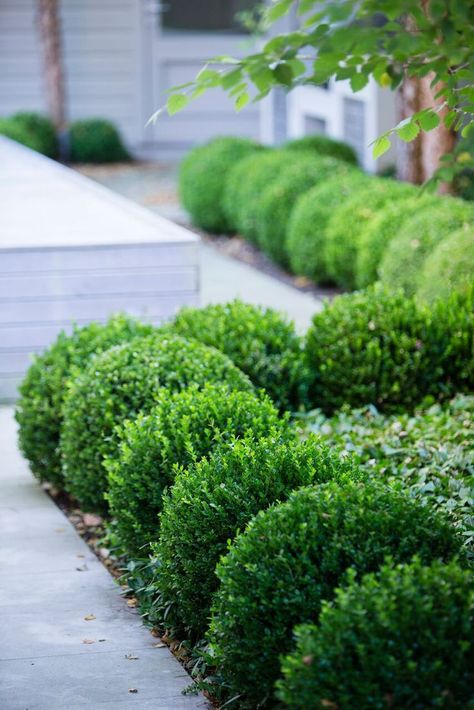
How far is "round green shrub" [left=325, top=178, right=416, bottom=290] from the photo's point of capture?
28.9 feet

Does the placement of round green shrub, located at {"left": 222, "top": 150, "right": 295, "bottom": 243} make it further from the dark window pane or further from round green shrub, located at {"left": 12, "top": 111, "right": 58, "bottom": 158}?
the dark window pane

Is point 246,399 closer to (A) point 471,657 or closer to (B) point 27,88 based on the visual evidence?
(A) point 471,657

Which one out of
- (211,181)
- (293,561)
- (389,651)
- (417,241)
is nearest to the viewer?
(389,651)

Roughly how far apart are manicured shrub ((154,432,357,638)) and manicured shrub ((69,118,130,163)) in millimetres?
15245

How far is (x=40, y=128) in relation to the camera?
17.8 metres

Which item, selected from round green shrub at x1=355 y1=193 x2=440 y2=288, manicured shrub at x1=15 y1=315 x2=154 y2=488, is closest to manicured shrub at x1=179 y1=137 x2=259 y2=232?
round green shrub at x1=355 y1=193 x2=440 y2=288

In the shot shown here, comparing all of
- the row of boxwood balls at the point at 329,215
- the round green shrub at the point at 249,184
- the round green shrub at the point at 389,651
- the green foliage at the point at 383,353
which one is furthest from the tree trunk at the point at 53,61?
the round green shrub at the point at 389,651

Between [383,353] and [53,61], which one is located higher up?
[53,61]

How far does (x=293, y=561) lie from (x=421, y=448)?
1762mm

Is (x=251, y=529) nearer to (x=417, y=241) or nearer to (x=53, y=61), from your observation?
(x=417, y=241)

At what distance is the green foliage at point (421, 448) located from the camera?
13.1 ft

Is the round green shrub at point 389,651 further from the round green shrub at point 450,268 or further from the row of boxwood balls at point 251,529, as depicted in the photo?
the round green shrub at point 450,268

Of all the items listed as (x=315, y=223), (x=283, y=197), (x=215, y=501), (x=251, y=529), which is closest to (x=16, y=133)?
(x=283, y=197)

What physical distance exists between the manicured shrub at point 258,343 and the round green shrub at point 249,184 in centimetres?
538
